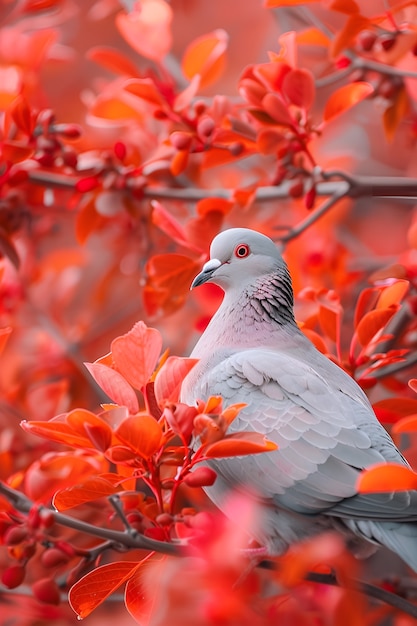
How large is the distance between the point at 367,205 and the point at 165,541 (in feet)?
7.51

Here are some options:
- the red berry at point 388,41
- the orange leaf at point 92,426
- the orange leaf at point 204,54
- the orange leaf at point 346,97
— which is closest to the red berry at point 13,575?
the orange leaf at point 92,426

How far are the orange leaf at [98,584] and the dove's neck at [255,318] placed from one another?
0.48 metres

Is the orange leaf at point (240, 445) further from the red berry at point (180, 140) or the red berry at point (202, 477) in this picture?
the red berry at point (180, 140)

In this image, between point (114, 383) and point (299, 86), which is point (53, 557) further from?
point (299, 86)

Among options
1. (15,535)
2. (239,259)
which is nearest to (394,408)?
(239,259)

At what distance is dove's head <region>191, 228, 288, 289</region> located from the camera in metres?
1.58

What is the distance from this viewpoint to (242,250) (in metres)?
1.60

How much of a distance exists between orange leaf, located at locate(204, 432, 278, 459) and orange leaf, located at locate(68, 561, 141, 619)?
9.5 inches

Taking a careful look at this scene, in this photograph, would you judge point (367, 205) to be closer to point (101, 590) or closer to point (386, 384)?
point (386, 384)

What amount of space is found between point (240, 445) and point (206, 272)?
21.5 inches

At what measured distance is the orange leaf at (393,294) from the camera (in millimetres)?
1482

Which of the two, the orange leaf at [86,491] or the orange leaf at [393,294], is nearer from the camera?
the orange leaf at [86,491]

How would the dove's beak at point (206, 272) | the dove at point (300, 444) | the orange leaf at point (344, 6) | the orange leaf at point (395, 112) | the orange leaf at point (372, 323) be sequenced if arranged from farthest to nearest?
the orange leaf at point (395, 112), the orange leaf at point (344, 6), the dove's beak at point (206, 272), the orange leaf at point (372, 323), the dove at point (300, 444)

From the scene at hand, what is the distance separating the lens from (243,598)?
1099 millimetres
